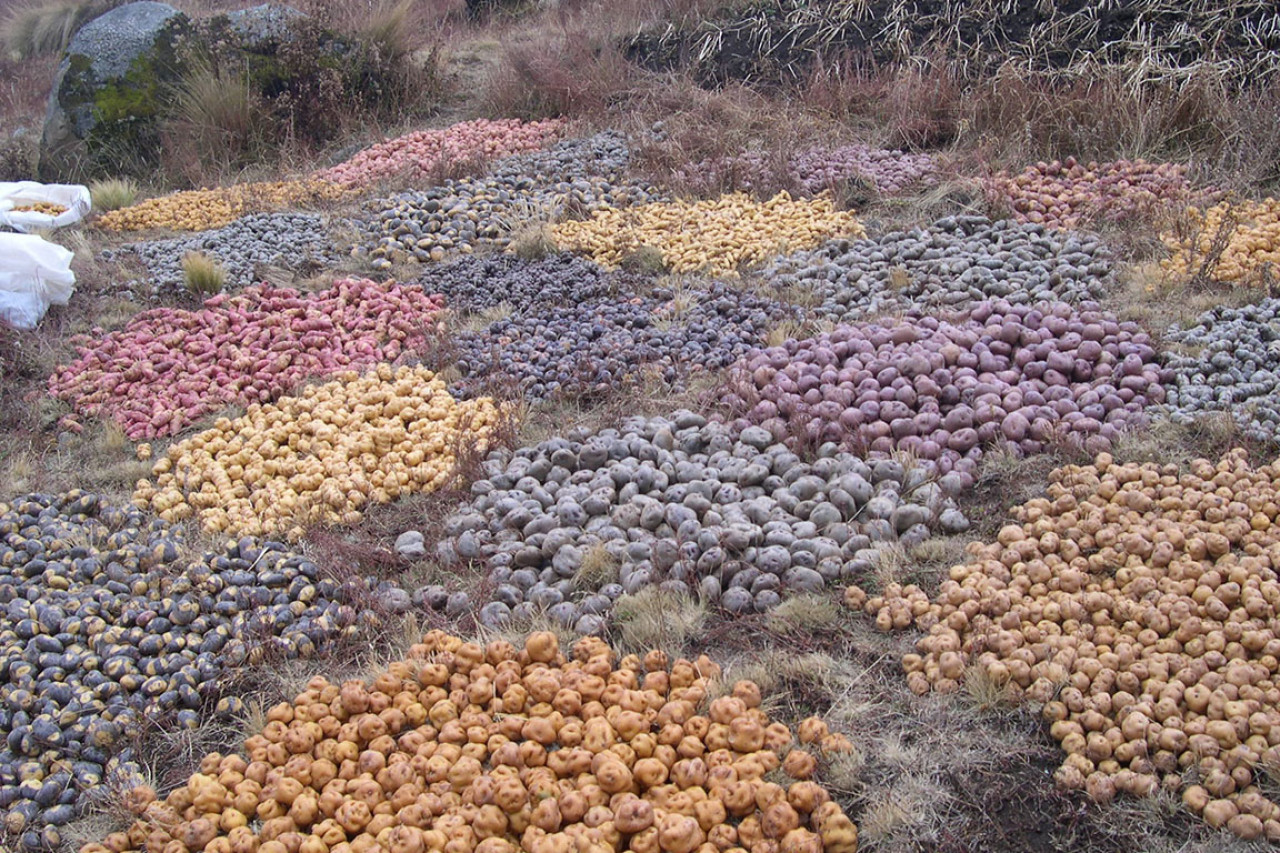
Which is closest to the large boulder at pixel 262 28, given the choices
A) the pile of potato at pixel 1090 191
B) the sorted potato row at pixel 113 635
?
the sorted potato row at pixel 113 635

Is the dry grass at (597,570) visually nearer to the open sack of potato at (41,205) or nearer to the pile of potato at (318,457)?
the pile of potato at (318,457)

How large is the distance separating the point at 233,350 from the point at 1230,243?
5257 millimetres

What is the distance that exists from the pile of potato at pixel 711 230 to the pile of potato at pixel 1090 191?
999mm

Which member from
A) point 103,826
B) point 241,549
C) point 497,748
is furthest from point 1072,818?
point 241,549

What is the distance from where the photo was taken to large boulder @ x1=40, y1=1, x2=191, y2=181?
29.5 feet

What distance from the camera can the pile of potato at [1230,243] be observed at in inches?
179

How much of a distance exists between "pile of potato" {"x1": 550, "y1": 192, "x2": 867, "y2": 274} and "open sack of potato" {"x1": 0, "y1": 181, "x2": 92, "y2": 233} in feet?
13.2

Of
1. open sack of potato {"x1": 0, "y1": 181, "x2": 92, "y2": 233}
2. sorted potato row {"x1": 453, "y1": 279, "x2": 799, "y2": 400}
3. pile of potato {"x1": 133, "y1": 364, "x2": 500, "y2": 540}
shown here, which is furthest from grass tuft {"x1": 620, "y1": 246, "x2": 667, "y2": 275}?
open sack of potato {"x1": 0, "y1": 181, "x2": 92, "y2": 233}

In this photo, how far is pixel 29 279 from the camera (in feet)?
18.3

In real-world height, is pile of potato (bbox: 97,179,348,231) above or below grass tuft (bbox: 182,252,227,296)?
below

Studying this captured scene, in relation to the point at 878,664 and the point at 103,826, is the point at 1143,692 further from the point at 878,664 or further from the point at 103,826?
the point at 103,826

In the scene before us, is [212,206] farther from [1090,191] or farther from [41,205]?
[1090,191]

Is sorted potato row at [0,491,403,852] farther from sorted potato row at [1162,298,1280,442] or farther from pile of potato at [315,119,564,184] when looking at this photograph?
pile of potato at [315,119,564,184]

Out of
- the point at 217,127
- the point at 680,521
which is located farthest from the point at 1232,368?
the point at 217,127
